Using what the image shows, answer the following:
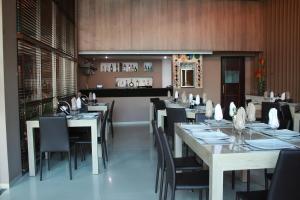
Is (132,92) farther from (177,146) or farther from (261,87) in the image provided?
(177,146)

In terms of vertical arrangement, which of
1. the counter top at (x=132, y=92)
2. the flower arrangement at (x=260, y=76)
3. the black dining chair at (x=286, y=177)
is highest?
the flower arrangement at (x=260, y=76)

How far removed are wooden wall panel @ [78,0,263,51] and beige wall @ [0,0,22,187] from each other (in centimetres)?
496

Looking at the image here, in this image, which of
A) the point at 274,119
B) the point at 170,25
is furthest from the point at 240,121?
the point at 170,25

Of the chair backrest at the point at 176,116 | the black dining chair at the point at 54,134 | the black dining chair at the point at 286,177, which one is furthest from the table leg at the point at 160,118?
the black dining chair at the point at 286,177

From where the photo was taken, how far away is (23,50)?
443cm

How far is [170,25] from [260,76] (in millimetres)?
3219

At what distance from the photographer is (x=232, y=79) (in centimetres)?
1021

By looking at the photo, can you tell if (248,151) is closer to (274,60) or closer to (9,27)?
(9,27)

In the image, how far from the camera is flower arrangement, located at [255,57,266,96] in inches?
373

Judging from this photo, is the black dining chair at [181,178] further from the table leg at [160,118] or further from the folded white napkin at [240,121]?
the table leg at [160,118]

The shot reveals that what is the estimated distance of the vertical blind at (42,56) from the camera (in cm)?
440

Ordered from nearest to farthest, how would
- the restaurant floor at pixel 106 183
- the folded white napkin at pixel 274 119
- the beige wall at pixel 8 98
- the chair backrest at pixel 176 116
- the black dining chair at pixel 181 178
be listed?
the black dining chair at pixel 181 178, the folded white napkin at pixel 274 119, the restaurant floor at pixel 106 183, the beige wall at pixel 8 98, the chair backrest at pixel 176 116

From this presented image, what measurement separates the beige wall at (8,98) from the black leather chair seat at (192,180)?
90.6 inches

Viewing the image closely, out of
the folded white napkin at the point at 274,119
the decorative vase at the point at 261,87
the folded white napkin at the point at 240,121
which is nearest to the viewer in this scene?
the folded white napkin at the point at 240,121
